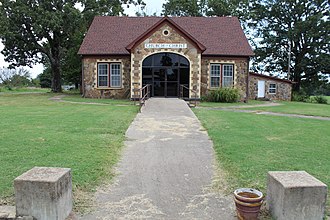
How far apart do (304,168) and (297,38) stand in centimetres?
3710

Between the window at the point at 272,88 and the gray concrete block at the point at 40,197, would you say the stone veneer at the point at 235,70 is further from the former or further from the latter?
the gray concrete block at the point at 40,197

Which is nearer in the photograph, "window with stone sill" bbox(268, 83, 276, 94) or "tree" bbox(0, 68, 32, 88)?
"window with stone sill" bbox(268, 83, 276, 94)

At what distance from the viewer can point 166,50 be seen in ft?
78.1

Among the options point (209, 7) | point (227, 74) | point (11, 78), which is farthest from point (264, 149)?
→ point (11, 78)

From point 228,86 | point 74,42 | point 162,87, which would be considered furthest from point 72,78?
point 228,86

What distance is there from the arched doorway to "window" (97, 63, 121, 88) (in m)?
2.64

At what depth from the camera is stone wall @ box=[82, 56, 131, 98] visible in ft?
85.2

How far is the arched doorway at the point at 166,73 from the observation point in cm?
2427

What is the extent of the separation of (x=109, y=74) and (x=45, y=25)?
10.3 metres

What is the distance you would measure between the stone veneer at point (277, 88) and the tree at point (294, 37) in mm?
9366

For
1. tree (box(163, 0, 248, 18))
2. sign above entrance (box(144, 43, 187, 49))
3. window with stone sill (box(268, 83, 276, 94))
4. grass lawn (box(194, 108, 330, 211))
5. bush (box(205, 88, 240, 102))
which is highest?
tree (box(163, 0, 248, 18))

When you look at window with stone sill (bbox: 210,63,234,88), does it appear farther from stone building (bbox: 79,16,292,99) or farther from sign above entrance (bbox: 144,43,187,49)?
sign above entrance (bbox: 144,43,187,49)

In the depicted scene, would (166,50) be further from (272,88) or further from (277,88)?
(277,88)

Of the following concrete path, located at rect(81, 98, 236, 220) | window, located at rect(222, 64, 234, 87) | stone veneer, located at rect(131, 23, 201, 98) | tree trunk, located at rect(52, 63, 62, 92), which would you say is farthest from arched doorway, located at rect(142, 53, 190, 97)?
tree trunk, located at rect(52, 63, 62, 92)
